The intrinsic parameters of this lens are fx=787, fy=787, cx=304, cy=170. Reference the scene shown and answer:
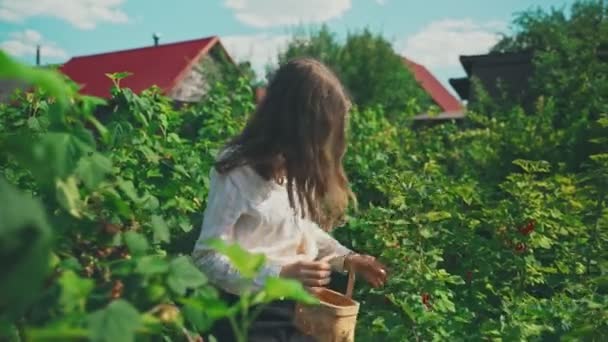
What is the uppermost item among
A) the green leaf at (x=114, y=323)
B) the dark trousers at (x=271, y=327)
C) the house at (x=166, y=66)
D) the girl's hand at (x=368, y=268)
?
the house at (x=166, y=66)

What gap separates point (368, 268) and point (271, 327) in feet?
1.28

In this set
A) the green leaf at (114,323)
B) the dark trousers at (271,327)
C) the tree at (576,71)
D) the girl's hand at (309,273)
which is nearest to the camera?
the green leaf at (114,323)

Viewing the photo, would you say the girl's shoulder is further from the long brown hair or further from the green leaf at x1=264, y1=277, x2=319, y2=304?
the green leaf at x1=264, y1=277, x2=319, y2=304

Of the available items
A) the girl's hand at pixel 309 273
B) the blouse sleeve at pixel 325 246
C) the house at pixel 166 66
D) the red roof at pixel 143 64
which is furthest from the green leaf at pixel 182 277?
the red roof at pixel 143 64

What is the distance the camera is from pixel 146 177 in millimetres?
4027

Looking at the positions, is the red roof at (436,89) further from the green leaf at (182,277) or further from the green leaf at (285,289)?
the green leaf at (285,289)

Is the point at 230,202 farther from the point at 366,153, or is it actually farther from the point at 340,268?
the point at 366,153

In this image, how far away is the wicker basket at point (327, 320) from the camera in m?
2.18

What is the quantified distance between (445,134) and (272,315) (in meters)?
7.43

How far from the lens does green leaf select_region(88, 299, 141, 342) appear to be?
3.16ft

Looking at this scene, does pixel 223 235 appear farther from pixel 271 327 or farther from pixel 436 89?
pixel 436 89

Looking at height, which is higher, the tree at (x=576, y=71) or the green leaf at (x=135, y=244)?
the tree at (x=576, y=71)

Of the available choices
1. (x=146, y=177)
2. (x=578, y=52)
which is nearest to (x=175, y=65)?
(x=578, y=52)

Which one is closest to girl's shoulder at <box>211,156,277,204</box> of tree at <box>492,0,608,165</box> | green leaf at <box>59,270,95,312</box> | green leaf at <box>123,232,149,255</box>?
green leaf at <box>123,232,149,255</box>
